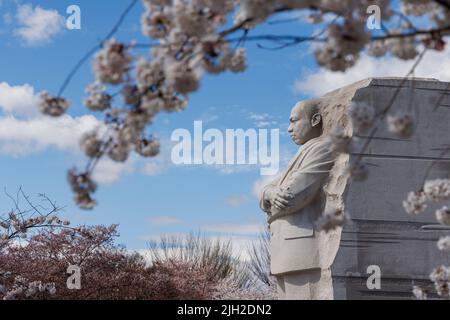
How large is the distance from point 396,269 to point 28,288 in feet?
20.1

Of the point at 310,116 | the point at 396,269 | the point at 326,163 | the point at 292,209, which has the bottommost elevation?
the point at 396,269

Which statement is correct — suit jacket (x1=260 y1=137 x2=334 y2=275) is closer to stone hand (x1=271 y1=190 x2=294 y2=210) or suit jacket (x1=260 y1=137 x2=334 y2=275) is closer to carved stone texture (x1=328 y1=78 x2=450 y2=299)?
stone hand (x1=271 y1=190 x2=294 y2=210)

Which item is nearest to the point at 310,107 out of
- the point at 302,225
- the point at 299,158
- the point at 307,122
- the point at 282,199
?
the point at 307,122

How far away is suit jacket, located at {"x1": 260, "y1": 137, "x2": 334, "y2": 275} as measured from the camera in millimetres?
7270

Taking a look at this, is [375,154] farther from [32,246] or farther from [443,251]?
[32,246]

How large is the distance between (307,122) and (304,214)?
1106mm

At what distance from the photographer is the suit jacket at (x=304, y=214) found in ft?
23.9

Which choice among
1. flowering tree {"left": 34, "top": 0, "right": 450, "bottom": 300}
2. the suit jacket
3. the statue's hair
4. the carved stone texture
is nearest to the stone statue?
the suit jacket

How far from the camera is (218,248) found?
21375 millimetres

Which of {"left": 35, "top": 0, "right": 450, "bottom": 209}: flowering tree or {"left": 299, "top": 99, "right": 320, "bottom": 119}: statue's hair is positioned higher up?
{"left": 299, "top": 99, "right": 320, "bottom": 119}: statue's hair

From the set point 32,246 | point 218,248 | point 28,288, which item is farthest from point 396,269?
point 218,248

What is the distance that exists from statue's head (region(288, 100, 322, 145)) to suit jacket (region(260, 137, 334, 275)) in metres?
0.27

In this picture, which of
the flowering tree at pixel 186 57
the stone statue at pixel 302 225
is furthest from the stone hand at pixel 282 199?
the flowering tree at pixel 186 57

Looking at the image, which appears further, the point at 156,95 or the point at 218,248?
the point at 218,248
